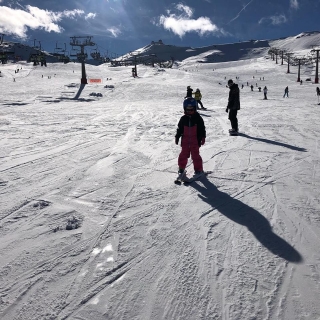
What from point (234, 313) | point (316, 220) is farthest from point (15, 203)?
point (316, 220)

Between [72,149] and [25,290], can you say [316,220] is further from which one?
[72,149]

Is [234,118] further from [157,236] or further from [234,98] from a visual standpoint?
[157,236]

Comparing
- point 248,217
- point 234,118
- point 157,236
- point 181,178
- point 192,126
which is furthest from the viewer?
point 234,118

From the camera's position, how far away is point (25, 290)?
2193 mm

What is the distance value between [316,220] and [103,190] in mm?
2879

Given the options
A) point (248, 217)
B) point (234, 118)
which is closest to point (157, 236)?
point (248, 217)

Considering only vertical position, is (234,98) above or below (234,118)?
above

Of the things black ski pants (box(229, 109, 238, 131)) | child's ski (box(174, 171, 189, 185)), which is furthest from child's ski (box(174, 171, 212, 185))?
black ski pants (box(229, 109, 238, 131))

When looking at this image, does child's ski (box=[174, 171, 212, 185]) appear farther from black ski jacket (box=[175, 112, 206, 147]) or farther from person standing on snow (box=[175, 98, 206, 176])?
black ski jacket (box=[175, 112, 206, 147])

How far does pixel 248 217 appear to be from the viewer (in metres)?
3.34

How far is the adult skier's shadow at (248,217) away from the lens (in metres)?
2.66

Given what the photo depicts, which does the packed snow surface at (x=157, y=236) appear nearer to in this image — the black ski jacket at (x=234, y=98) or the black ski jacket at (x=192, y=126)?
the black ski jacket at (x=192, y=126)

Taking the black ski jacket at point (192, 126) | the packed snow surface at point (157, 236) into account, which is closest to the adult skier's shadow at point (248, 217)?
the packed snow surface at point (157, 236)

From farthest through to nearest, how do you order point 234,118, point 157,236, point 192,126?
point 234,118, point 192,126, point 157,236
